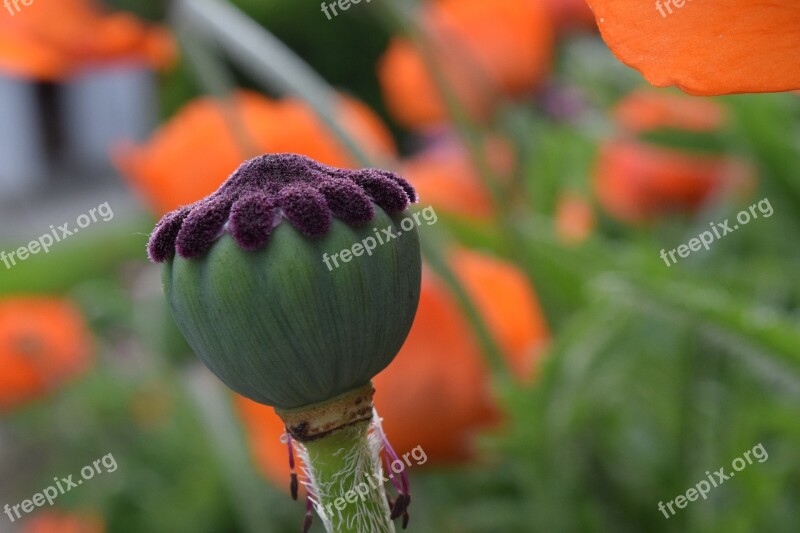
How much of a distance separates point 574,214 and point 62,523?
2.67 feet

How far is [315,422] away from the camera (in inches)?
7.4

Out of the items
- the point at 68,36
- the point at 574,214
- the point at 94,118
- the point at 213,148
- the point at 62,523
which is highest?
the point at 68,36

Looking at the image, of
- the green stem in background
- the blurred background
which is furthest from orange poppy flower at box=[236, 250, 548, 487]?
the green stem in background

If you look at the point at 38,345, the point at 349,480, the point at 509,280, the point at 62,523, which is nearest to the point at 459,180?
the point at 509,280

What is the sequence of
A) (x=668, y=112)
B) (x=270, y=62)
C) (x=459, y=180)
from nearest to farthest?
1. (x=270, y=62)
2. (x=668, y=112)
3. (x=459, y=180)

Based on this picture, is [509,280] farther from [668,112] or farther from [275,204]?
[275,204]

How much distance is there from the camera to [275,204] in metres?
0.17

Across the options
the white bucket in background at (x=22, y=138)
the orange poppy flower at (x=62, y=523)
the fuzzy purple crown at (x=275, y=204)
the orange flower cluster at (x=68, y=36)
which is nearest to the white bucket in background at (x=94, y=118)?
the white bucket in background at (x=22, y=138)

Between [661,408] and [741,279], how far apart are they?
0.29ft

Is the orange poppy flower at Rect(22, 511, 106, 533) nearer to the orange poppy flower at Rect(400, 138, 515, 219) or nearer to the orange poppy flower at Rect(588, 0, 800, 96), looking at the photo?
the orange poppy flower at Rect(400, 138, 515, 219)

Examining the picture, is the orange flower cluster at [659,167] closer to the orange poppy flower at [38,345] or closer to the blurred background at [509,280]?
the blurred background at [509,280]

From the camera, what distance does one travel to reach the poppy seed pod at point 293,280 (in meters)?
0.17

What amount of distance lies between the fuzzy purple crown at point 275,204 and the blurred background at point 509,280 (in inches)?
8.8

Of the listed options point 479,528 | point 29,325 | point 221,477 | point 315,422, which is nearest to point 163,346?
point 221,477
